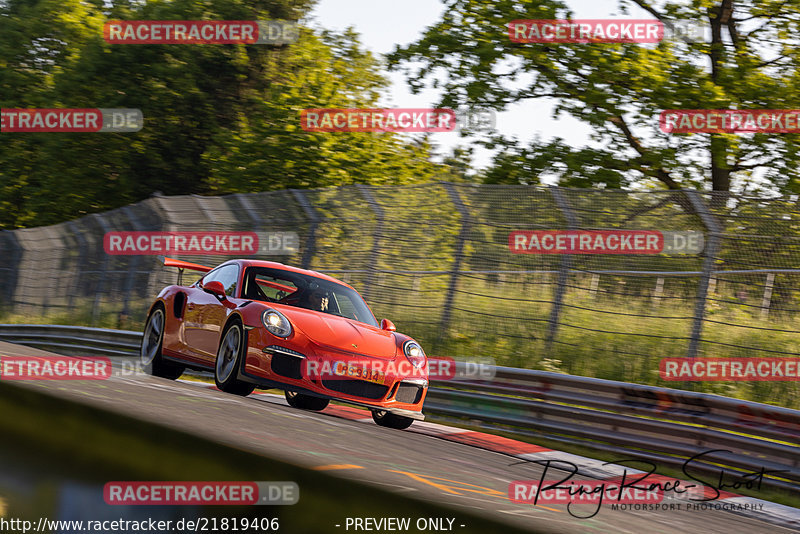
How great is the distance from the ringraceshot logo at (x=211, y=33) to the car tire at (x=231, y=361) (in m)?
21.3

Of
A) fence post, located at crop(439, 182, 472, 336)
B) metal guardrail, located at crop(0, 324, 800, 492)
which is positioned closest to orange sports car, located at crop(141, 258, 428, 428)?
metal guardrail, located at crop(0, 324, 800, 492)

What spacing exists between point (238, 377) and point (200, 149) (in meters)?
22.0

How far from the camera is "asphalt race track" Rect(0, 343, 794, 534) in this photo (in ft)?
5.60

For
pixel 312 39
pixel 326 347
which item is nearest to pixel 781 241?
pixel 326 347

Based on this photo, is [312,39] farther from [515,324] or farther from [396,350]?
[396,350]

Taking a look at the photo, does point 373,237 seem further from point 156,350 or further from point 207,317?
point 207,317

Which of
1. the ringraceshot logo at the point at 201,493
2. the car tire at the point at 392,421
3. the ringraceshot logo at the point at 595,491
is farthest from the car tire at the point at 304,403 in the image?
the ringraceshot logo at the point at 201,493

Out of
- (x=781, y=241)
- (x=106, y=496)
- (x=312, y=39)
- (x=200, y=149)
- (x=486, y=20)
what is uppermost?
(x=312, y=39)

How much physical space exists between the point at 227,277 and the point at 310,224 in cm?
526

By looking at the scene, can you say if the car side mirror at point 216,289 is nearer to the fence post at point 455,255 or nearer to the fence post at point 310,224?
the fence post at point 455,255

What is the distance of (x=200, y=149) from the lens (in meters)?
27.7

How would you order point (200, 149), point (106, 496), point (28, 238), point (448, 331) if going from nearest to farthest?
point (106, 496), point (448, 331), point (28, 238), point (200, 149)

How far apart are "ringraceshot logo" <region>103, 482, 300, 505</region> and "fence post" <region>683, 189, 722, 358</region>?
743 centimetres

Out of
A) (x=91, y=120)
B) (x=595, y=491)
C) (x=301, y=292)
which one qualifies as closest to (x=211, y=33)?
(x=91, y=120)
